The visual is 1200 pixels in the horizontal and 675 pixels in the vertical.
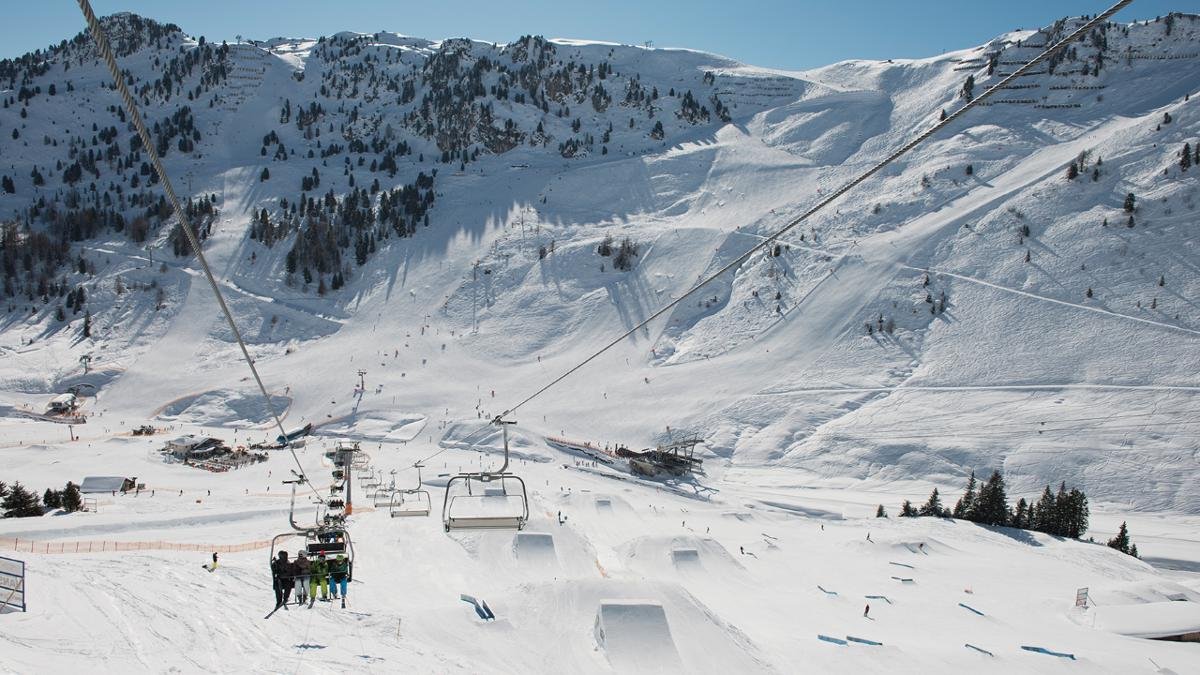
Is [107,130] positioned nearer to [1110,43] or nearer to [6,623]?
[6,623]

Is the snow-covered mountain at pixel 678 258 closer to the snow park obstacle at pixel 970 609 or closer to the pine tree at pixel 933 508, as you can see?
the pine tree at pixel 933 508

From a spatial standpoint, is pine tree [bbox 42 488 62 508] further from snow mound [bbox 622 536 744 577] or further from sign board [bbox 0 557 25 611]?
snow mound [bbox 622 536 744 577]

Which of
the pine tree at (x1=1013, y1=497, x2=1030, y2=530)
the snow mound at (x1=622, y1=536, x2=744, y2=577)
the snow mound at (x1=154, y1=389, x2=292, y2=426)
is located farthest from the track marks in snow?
the snow mound at (x1=154, y1=389, x2=292, y2=426)

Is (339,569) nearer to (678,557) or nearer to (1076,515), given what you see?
(678,557)

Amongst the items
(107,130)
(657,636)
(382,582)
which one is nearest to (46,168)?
(107,130)

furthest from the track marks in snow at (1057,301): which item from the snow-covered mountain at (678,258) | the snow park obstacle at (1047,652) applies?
the snow park obstacle at (1047,652)

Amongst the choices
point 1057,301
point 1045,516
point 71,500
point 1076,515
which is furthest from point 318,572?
point 1057,301

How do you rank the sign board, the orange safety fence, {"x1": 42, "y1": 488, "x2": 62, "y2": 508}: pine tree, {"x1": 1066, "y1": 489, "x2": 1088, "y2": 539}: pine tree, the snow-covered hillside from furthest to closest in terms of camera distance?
{"x1": 1066, "y1": 489, "x2": 1088, "y2": 539}: pine tree → {"x1": 42, "y1": 488, "x2": 62, "y2": 508}: pine tree → the orange safety fence → the snow-covered hillside → the sign board
